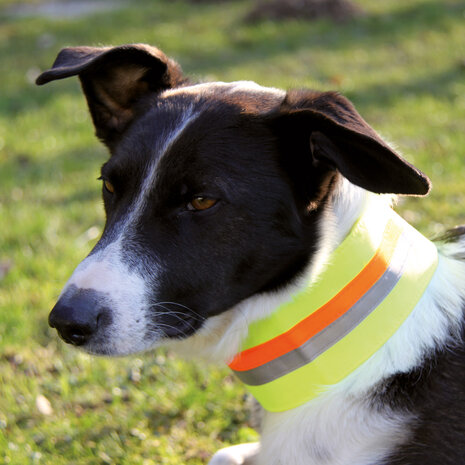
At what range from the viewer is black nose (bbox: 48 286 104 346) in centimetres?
215

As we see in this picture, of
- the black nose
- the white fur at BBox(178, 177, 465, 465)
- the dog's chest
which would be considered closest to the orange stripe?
the white fur at BBox(178, 177, 465, 465)

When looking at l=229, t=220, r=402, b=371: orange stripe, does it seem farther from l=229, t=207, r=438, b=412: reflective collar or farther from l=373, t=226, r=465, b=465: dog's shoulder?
l=373, t=226, r=465, b=465: dog's shoulder

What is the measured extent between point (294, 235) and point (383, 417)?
71 cm

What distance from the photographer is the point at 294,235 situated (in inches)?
94.6

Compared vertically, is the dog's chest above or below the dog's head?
below

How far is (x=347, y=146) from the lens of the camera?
6.85ft

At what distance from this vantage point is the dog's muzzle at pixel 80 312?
215 cm

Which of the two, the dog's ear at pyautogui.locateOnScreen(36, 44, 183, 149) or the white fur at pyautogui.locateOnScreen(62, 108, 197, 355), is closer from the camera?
the white fur at pyautogui.locateOnScreen(62, 108, 197, 355)

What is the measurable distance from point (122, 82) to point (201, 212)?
0.91m

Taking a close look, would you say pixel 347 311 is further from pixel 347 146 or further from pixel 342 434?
pixel 347 146

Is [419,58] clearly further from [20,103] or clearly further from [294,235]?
[294,235]

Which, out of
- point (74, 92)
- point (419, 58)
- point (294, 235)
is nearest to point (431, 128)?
point (419, 58)

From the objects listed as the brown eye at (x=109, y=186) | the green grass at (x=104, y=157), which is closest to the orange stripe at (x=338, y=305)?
the brown eye at (x=109, y=186)

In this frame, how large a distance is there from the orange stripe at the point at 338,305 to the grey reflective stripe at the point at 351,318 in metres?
0.01
